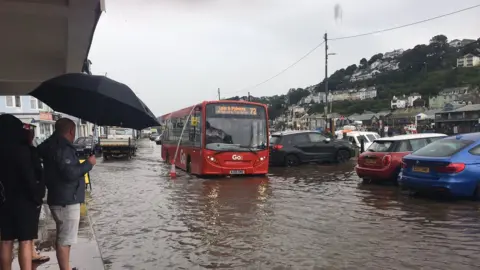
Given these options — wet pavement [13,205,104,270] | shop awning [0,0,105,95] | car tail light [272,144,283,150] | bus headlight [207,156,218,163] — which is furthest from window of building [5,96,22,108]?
wet pavement [13,205,104,270]

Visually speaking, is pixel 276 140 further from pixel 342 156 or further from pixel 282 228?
pixel 282 228

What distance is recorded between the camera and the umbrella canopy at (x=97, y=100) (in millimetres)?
5195

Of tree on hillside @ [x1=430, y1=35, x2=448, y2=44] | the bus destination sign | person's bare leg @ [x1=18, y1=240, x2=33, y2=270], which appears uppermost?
tree on hillside @ [x1=430, y1=35, x2=448, y2=44]

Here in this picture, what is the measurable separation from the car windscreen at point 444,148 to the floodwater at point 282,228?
1.13 metres

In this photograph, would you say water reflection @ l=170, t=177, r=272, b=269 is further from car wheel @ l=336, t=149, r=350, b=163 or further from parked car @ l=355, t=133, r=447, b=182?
car wheel @ l=336, t=149, r=350, b=163

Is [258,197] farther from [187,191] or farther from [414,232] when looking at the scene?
[414,232]

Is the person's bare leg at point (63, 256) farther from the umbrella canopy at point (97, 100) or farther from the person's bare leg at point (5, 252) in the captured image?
the umbrella canopy at point (97, 100)

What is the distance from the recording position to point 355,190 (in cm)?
1261

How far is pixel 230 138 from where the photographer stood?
15.3 m

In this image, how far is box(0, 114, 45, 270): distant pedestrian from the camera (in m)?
4.28

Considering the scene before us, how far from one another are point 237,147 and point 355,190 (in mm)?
4537

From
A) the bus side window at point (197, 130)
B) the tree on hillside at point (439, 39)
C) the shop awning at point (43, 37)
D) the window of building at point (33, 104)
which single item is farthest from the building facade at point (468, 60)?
the shop awning at point (43, 37)

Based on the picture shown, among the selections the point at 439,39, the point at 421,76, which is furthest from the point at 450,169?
the point at 439,39

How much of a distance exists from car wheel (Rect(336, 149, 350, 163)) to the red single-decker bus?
6.89 meters
